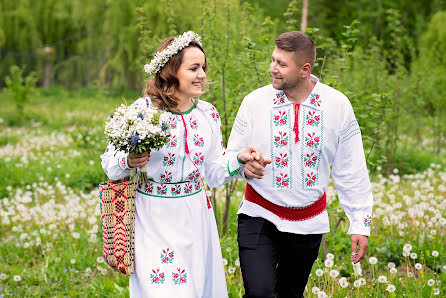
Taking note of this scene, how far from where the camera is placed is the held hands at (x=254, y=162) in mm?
2994

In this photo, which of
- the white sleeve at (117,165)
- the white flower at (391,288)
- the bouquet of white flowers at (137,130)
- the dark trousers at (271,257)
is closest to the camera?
the bouquet of white flowers at (137,130)

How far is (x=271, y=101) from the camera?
3311 millimetres

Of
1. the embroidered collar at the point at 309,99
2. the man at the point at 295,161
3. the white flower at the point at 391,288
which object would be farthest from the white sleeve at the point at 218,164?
the white flower at the point at 391,288

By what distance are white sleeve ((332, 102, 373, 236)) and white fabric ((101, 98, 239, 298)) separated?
0.67 metres

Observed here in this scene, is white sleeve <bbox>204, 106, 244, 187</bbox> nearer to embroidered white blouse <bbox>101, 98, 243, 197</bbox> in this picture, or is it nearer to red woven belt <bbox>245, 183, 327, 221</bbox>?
embroidered white blouse <bbox>101, 98, 243, 197</bbox>

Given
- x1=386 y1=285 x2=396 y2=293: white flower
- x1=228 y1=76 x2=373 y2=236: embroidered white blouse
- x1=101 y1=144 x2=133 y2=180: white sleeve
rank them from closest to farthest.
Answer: x1=101 y1=144 x2=133 y2=180: white sleeve < x1=228 y1=76 x2=373 y2=236: embroidered white blouse < x1=386 y1=285 x2=396 y2=293: white flower

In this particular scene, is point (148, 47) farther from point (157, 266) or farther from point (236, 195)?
point (157, 266)

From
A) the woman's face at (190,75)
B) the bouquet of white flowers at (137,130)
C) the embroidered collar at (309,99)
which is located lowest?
the bouquet of white flowers at (137,130)

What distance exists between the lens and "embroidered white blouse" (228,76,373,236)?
3258 millimetres

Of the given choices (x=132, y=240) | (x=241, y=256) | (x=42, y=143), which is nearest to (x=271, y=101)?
(x=241, y=256)

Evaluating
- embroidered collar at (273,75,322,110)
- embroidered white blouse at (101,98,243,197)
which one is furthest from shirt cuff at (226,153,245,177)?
embroidered collar at (273,75,322,110)

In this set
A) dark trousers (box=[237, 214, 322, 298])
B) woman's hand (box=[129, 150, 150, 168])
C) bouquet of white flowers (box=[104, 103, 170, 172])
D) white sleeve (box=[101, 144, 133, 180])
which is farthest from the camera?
dark trousers (box=[237, 214, 322, 298])

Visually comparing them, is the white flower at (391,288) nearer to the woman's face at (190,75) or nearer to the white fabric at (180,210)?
the white fabric at (180,210)

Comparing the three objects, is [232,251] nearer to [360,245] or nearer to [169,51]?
[360,245]
